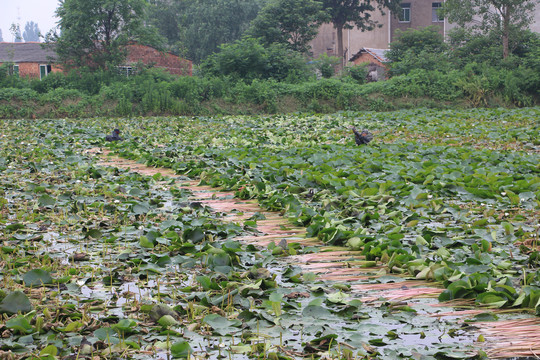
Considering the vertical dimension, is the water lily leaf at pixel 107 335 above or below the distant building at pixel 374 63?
below

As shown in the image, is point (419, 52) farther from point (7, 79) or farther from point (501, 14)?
point (7, 79)

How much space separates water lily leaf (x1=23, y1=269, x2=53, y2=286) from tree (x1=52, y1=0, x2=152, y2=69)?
20472mm

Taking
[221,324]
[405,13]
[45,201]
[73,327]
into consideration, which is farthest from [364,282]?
[405,13]

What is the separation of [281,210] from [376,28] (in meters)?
30.6

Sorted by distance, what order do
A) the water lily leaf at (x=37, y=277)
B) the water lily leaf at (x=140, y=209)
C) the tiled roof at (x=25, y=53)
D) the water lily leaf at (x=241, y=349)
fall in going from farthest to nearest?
the tiled roof at (x=25, y=53)
the water lily leaf at (x=140, y=209)
the water lily leaf at (x=37, y=277)
the water lily leaf at (x=241, y=349)

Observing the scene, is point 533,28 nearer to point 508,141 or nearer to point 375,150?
point 508,141

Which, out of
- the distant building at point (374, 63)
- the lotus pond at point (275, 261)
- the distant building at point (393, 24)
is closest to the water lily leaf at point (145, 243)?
the lotus pond at point (275, 261)

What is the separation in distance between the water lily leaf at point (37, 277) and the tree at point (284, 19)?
→ 2265 centimetres

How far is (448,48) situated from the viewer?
79.6 feet

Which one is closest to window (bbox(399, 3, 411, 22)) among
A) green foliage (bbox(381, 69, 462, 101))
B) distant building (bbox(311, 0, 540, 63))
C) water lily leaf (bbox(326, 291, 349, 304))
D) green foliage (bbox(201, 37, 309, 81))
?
distant building (bbox(311, 0, 540, 63))

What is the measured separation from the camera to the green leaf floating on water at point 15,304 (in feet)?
8.17

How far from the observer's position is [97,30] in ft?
72.9

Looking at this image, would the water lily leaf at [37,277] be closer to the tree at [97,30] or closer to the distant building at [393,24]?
the tree at [97,30]

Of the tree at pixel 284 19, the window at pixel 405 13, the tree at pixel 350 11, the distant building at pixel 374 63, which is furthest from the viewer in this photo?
the window at pixel 405 13
